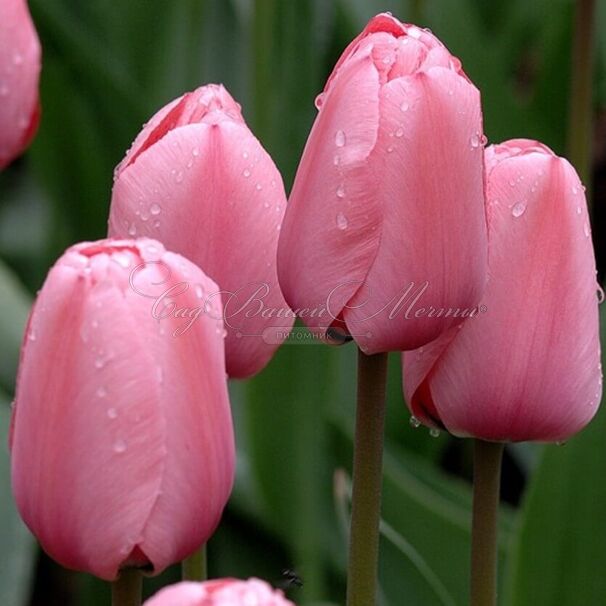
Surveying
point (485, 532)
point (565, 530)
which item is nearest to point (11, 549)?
point (565, 530)

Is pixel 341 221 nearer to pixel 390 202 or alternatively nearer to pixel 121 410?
pixel 390 202

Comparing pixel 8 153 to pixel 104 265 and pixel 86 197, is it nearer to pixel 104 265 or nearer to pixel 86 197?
pixel 104 265

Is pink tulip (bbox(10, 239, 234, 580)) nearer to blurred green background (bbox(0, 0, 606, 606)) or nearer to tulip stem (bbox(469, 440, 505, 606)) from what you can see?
tulip stem (bbox(469, 440, 505, 606))

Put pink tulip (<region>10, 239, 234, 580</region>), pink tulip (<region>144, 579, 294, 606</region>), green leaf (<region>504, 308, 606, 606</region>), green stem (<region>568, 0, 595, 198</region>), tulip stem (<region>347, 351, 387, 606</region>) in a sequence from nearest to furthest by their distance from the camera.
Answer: pink tulip (<region>144, 579, 294, 606</region>) < pink tulip (<region>10, 239, 234, 580</region>) < tulip stem (<region>347, 351, 387, 606</region>) < green leaf (<region>504, 308, 606, 606</region>) < green stem (<region>568, 0, 595, 198</region>)

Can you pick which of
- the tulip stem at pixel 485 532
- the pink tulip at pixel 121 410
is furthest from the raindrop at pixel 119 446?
the tulip stem at pixel 485 532

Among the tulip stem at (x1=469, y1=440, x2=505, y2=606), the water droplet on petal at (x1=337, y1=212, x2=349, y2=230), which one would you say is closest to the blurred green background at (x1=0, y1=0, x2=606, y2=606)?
the tulip stem at (x1=469, y1=440, x2=505, y2=606)
